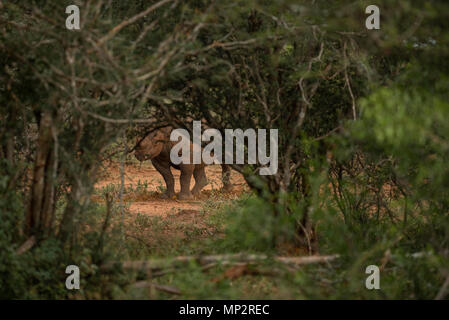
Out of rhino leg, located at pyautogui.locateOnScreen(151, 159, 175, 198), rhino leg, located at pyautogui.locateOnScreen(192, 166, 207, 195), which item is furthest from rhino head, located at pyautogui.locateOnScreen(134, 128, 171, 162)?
rhino leg, located at pyautogui.locateOnScreen(192, 166, 207, 195)

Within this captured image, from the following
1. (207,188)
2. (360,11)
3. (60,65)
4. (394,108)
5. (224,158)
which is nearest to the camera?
(394,108)

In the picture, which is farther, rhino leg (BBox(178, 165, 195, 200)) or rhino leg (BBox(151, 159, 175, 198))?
rhino leg (BBox(151, 159, 175, 198))

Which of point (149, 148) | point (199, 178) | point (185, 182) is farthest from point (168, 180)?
point (149, 148)

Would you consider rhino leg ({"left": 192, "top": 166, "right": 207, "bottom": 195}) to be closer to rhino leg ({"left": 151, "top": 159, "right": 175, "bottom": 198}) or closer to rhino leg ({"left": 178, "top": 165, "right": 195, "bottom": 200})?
rhino leg ({"left": 178, "top": 165, "right": 195, "bottom": 200})

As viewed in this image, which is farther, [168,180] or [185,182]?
[168,180]

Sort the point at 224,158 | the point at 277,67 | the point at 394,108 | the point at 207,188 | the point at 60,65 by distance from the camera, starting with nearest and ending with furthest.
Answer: the point at 394,108, the point at 60,65, the point at 277,67, the point at 224,158, the point at 207,188

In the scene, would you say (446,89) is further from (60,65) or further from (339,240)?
(60,65)

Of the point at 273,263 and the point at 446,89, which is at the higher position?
the point at 446,89

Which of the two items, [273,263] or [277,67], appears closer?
[273,263]

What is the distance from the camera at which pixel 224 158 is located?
19.0ft

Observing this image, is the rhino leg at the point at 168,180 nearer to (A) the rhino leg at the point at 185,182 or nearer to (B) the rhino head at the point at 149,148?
(A) the rhino leg at the point at 185,182

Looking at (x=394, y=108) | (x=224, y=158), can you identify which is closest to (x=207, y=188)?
(x=224, y=158)

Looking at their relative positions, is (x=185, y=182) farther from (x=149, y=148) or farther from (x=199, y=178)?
(x=149, y=148)
